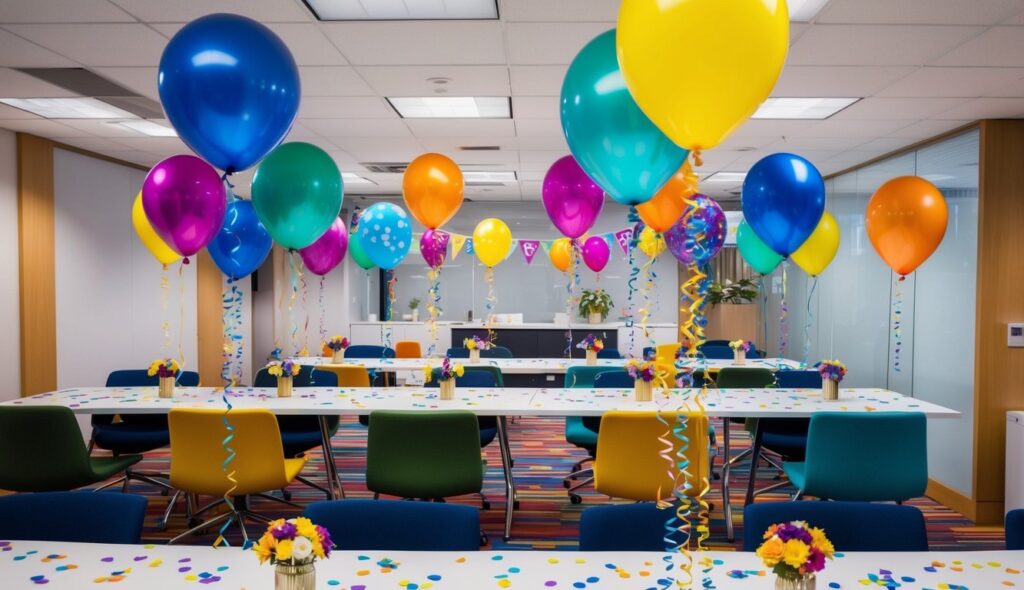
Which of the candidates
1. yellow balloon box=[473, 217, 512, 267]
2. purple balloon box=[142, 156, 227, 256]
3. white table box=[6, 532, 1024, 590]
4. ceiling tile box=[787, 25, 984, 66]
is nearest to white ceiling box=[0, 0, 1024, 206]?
ceiling tile box=[787, 25, 984, 66]

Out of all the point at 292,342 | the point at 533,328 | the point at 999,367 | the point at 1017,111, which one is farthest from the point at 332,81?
the point at 292,342

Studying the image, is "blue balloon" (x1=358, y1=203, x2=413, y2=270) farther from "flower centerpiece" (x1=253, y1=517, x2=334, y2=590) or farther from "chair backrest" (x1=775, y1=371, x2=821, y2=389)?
"flower centerpiece" (x1=253, y1=517, x2=334, y2=590)

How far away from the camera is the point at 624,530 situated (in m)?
1.93

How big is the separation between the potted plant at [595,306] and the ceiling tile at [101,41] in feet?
21.8

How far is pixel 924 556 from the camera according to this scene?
183 cm

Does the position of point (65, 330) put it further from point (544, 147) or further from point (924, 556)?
point (924, 556)

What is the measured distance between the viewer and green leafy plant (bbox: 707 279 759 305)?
9.07 m

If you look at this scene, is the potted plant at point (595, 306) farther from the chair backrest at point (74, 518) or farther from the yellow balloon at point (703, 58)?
the yellow balloon at point (703, 58)

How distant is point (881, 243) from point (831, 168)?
10.3 ft

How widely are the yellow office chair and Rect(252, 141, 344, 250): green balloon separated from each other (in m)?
0.88

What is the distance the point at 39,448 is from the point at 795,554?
3.51 m

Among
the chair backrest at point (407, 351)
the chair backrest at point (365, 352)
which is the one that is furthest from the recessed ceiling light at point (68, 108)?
the chair backrest at point (407, 351)

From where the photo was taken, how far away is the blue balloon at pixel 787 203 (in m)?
3.45

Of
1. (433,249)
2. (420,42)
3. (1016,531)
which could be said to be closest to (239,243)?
(433,249)
